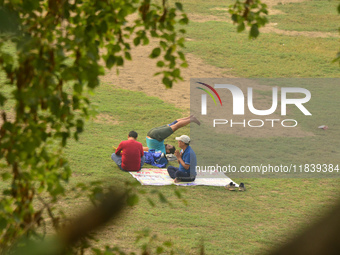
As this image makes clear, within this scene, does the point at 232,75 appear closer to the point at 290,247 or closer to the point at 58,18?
Answer: the point at 58,18

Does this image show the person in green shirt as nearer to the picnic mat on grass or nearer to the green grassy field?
the picnic mat on grass

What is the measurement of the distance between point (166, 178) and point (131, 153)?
0.89 metres

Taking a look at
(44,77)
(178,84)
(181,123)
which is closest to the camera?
(44,77)

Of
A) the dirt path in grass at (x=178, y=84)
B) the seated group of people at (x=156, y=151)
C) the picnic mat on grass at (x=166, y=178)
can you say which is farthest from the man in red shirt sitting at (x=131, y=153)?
the dirt path in grass at (x=178, y=84)

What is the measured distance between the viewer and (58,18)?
2.62 meters

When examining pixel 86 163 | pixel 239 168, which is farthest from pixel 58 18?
pixel 239 168

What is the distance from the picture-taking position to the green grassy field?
745 cm

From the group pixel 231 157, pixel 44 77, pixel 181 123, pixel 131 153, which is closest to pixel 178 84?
pixel 181 123

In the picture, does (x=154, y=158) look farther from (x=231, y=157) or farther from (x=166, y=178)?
(x=231, y=157)

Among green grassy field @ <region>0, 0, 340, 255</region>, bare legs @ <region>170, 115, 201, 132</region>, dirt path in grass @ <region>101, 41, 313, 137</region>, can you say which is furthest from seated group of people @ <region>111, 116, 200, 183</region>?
dirt path in grass @ <region>101, 41, 313, 137</region>

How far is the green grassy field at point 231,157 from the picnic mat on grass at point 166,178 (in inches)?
6.9

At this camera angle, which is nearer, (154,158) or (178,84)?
(154,158)

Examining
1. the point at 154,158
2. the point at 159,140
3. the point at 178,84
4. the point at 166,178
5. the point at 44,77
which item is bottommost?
the point at 166,178

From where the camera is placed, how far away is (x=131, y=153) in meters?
9.66
